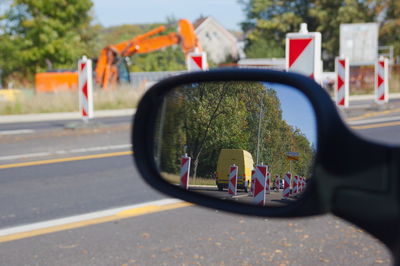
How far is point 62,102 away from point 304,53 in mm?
15926

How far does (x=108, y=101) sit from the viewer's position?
22.3m

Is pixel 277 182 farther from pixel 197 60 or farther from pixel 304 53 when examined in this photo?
pixel 197 60

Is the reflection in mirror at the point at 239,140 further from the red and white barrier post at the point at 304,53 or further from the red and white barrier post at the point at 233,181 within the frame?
the red and white barrier post at the point at 304,53

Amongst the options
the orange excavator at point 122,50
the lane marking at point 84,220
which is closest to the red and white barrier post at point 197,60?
the lane marking at point 84,220

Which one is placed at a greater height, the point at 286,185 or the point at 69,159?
the point at 286,185

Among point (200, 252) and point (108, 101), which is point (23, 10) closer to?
point (108, 101)

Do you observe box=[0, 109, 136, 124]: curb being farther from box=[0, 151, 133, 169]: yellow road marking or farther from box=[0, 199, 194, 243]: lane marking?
box=[0, 199, 194, 243]: lane marking

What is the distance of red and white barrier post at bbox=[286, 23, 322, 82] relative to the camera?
6.43m

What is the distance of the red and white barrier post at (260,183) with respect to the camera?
4.05 feet

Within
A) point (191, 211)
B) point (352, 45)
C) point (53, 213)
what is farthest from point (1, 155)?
point (352, 45)

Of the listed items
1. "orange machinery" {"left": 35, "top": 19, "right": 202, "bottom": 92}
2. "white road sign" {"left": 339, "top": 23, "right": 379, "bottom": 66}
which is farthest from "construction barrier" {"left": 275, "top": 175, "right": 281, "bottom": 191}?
"white road sign" {"left": 339, "top": 23, "right": 379, "bottom": 66}

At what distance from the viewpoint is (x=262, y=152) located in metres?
1.24

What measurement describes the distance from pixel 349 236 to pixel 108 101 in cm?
1887

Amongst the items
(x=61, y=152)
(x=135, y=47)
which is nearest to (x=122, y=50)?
(x=135, y=47)
